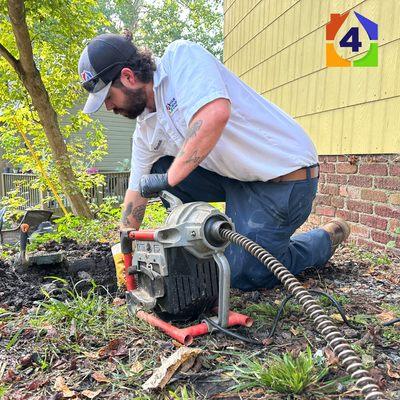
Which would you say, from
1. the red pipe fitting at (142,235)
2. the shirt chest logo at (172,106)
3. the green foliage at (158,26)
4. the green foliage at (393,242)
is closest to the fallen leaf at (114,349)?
the red pipe fitting at (142,235)

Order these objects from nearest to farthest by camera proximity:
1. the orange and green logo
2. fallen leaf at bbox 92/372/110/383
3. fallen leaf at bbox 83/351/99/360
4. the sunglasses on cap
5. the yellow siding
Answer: fallen leaf at bbox 92/372/110/383 → fallen leaf at bbox 83/351/99/360 → the sunglasses on cap → the yellow siding → the orange and green logo

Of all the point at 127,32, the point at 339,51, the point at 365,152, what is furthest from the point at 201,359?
the point at 339,51

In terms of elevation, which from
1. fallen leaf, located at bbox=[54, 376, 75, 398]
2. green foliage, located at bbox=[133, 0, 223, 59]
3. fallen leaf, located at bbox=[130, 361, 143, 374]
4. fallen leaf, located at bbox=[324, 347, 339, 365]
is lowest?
fallen leaf, located at bbox=[54, 376, 75, 398]

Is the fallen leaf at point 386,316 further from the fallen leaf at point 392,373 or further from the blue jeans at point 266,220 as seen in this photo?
the blue jeans at point 266,220

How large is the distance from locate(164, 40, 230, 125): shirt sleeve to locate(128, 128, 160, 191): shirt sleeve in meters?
0.70

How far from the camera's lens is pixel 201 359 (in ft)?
5.71

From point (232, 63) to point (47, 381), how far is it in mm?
6692

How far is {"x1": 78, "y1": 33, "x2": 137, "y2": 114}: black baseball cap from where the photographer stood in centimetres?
226

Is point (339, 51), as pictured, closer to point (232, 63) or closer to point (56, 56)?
point (232, 63)

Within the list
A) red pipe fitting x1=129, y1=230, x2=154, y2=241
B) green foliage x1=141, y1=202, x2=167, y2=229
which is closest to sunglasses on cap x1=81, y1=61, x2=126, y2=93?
red pipe fitting x1=129, y1=230, x2=154, y2=241

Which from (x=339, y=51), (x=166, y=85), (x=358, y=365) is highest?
(x=339, y=51)

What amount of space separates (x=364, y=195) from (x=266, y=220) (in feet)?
5.40

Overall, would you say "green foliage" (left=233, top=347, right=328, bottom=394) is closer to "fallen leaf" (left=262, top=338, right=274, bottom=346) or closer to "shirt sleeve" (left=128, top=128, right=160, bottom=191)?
"fallen leaf" (left=262, top=338, right=274, bottom=346)

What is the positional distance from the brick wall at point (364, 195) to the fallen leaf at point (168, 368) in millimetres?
2447
